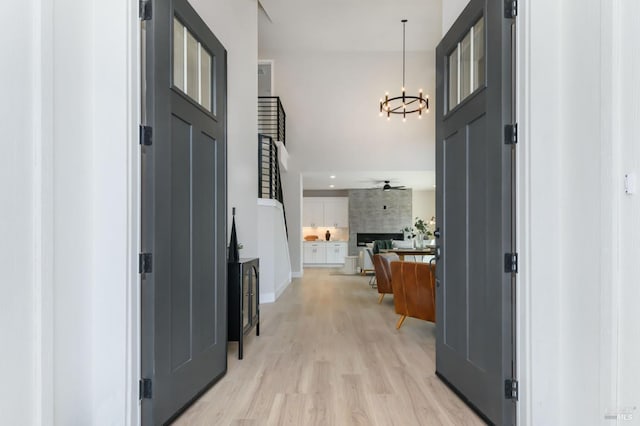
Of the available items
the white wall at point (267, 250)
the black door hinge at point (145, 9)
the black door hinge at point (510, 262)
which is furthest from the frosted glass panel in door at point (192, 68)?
the white wall at point (267, 250)

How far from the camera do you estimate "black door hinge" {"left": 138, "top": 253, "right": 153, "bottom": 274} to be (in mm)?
1986

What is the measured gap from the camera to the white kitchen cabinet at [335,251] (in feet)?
42.5

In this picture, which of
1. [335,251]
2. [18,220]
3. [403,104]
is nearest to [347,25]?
[403,104]

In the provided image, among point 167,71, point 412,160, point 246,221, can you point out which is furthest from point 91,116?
point 412,160

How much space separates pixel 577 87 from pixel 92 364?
2608 mm

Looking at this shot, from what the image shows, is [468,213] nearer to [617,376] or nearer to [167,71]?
[617,376]

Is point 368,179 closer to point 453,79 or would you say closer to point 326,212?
point 326,212

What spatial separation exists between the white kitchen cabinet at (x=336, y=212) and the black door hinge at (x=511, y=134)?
444 inches

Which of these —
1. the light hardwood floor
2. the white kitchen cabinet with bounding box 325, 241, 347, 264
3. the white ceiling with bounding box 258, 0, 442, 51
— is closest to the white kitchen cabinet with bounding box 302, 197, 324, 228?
the white kitchen cabinet with bounding box 325, 241, 347, 264

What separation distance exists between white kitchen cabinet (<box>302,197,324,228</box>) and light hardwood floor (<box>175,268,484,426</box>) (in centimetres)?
815

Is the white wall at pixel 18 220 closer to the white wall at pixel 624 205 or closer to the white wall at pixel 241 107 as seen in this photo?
the white wall at pixel 624 205

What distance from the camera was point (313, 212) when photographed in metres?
13.3

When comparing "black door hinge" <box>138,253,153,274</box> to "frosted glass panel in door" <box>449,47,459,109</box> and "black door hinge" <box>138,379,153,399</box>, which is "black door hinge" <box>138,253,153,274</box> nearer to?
"black door hinge" <box>138,379,153,399</box>

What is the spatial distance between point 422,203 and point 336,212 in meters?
2.97
